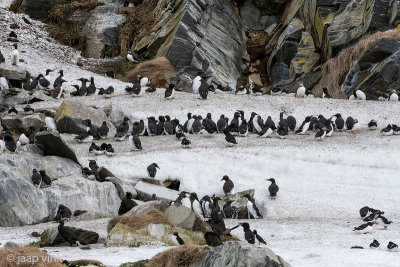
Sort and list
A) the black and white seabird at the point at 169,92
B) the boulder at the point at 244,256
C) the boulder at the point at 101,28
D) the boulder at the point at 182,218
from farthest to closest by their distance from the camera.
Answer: the boulder at the point at 101,28 → the black and white seabird at the point at 169,92 → the boulder at the point at 182,218 → the boulder at the point at 244,256

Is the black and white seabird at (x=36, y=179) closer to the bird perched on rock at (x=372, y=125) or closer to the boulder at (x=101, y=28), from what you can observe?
the bird perched on rock at (x=372, y=125)

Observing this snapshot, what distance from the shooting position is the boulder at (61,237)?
54.8ft

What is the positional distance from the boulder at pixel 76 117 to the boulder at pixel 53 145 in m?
5.57

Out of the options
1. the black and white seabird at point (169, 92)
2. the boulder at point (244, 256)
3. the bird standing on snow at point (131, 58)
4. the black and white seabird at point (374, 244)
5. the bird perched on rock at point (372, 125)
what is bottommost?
the black and white seabird at point (374, 244)

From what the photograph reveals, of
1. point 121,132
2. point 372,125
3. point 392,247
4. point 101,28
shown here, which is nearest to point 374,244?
point 392,247

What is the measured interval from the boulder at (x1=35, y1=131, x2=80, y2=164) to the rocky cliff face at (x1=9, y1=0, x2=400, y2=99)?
16.0 meters

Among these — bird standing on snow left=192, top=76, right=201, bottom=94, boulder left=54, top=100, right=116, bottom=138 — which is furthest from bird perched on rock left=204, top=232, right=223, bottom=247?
bird standing on snow left=192, top=76, right=201, bottom=94

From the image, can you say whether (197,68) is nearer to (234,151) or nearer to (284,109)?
(284,109)

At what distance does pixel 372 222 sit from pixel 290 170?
18.8ft

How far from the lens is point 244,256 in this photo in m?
11.1

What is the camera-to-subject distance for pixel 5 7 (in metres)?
48.7

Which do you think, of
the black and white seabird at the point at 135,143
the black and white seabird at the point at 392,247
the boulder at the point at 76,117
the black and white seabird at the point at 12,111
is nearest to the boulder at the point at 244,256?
the black and white seabird at the point at 392,247

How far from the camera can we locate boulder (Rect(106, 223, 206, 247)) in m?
16.3

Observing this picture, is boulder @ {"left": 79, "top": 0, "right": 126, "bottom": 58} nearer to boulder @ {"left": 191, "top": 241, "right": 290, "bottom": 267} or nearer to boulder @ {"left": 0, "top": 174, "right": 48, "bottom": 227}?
boulder @ {"left": 0, "top": 174, "right": 48, "bottom": 227}
